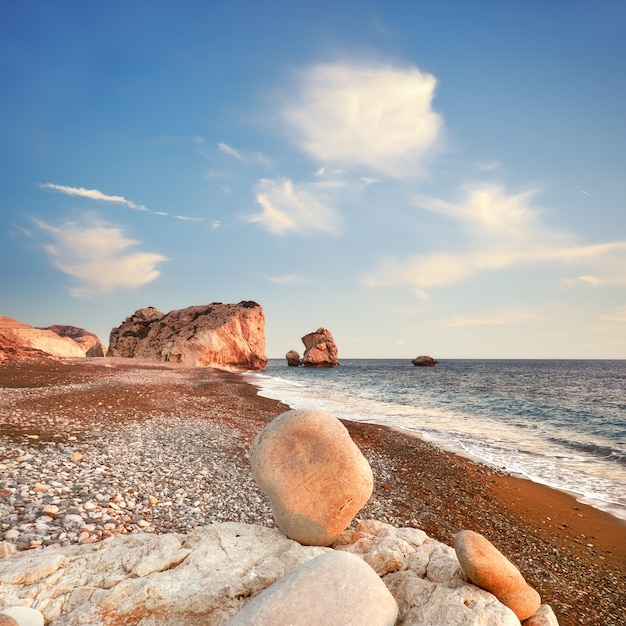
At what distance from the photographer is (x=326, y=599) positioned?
11.7 ft

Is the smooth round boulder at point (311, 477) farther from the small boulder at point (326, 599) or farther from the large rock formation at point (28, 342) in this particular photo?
the large rock formation at point (28, 342)

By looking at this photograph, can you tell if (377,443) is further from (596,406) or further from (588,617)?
(596,406)

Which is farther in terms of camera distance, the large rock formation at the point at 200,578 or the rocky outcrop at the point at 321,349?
the rocky outcrop at the point at 321,349

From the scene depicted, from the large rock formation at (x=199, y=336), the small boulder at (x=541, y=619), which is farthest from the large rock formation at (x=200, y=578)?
the large rock formation at (x=199, y=336)

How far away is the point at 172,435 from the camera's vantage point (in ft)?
43.4

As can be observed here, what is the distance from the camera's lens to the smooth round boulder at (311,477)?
5531 millimetres

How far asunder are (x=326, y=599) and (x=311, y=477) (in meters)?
2.08

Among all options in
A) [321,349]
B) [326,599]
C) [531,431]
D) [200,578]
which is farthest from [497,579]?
[321,349]

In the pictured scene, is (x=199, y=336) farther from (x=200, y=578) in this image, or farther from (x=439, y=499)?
(x=200, y=578)

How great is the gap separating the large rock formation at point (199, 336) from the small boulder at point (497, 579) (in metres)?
71.0

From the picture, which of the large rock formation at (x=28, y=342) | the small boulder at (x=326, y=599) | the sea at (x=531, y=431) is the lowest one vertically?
the sea at (x=531, y=431)

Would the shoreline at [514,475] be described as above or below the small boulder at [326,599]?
below

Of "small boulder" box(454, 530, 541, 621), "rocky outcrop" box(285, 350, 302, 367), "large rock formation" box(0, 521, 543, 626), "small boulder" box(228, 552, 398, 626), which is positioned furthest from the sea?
"rocky outcrop" box(285, 350, 302, 367)

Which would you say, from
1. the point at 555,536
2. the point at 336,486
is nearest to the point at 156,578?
the point at 336,486
